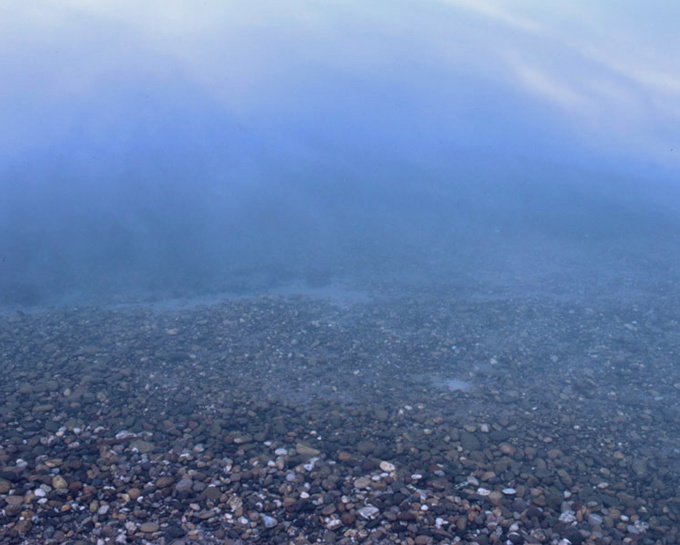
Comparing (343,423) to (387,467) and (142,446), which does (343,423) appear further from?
(142,446)

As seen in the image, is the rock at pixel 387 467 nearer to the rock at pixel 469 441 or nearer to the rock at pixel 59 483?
the rock at pixel 469 441

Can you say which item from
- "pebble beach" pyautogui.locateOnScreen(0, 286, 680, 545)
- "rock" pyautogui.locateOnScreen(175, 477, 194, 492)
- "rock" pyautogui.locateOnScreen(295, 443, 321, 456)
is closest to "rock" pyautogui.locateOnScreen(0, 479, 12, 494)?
"pebble beach" pyautogui.locateOnScreen(0, 286, 680, 545)

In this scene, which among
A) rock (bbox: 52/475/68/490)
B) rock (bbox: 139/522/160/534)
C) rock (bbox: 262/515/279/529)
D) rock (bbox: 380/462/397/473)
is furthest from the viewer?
rock (bbox: 380/462/397/473)

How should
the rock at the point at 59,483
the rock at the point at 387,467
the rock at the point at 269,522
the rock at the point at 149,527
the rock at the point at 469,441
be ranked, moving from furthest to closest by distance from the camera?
1. the rock at the point at 469,441
2. the rock at the point at 387,467
3. the rock at the point at 59,483
4. the rock at the point at 269,522
5. the rock at the point at 149,527

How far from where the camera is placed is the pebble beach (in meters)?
4.07

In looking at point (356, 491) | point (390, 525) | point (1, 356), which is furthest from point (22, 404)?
point (390, 525)

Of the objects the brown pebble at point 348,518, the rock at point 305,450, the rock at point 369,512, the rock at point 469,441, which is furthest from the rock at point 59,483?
the rock at point 469,441

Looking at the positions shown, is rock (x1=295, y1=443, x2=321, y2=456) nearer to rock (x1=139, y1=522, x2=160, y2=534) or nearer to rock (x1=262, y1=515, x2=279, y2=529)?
rock (x1=262, y1=515, x2=279, y2=529)

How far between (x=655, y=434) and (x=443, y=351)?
224 cm

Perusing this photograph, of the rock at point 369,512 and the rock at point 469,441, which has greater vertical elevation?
the rock at point 469,441

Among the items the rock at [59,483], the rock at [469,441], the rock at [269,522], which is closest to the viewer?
the rock at [269,522]

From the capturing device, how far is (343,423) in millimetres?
5410

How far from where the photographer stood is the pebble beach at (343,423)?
4.07m

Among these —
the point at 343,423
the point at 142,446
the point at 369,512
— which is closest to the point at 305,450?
the point at 343,423
